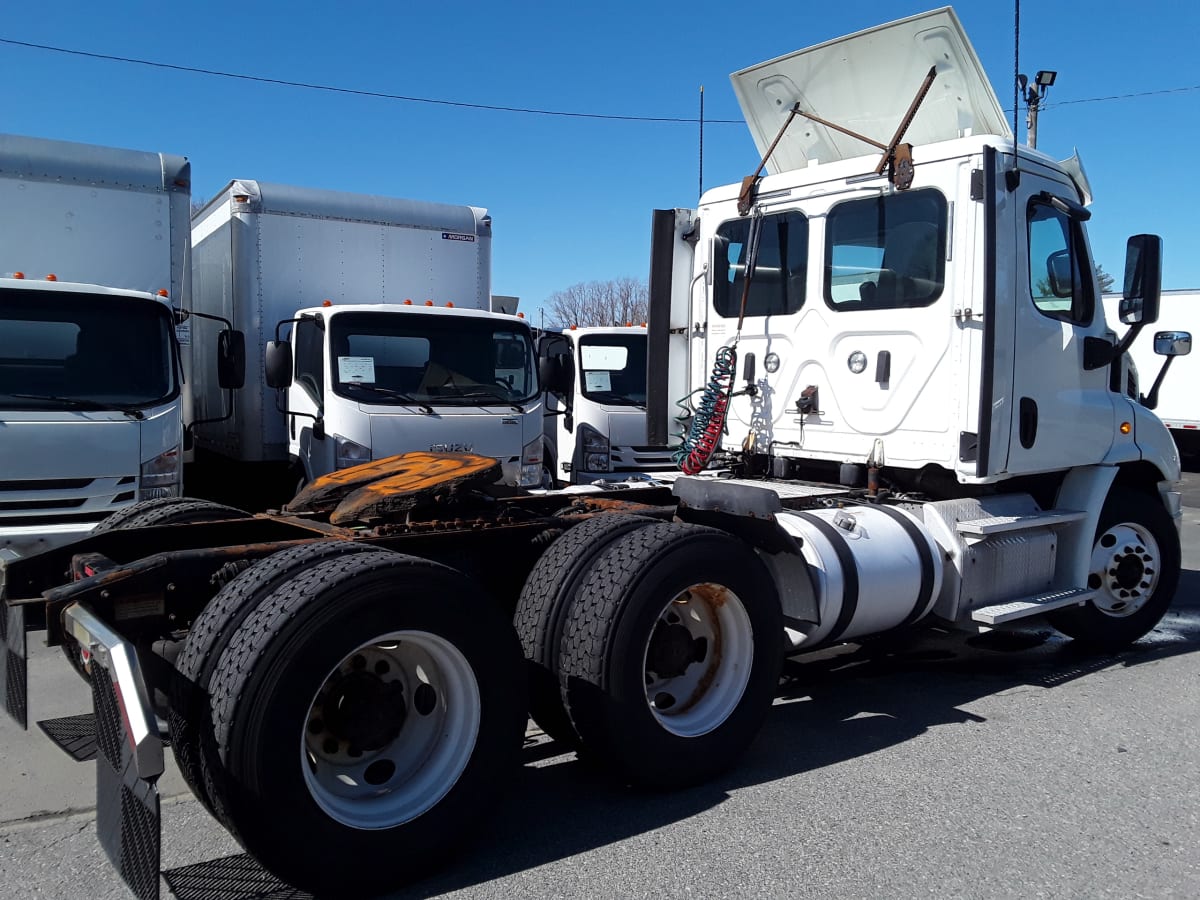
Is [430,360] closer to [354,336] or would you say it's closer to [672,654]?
[354,336]

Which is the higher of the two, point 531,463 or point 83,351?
point 83,351

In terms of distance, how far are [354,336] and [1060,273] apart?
517 cm

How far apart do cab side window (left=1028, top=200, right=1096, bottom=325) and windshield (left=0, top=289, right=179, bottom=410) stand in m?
5.81

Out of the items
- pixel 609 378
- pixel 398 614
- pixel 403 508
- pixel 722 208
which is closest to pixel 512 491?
pixel 403 508

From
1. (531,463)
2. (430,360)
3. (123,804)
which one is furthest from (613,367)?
(123,804)

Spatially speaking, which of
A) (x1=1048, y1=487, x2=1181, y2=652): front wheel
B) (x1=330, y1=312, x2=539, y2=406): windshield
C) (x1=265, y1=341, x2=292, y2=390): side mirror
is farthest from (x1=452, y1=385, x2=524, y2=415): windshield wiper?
(x1=1048, y1=487, x2=1181, y2=652): front wheel

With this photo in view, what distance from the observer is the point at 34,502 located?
6.29m

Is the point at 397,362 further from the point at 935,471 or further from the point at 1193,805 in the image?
the point at 1193,805

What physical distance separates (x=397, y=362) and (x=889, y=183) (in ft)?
13.6

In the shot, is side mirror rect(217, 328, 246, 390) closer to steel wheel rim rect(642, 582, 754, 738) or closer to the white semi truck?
the white semi truck

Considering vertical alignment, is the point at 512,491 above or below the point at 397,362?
below

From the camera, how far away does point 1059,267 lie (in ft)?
19.7

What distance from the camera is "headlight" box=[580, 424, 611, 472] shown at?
1082 centimetres

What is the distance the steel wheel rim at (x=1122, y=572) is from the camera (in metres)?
6.39
